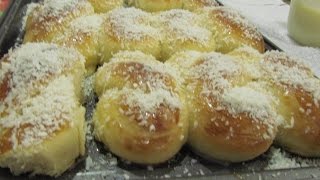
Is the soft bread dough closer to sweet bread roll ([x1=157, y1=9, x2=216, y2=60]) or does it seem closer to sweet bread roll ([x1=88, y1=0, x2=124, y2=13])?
sweet bread roll ([x1=157, y1=9, x2=216, y2=60])

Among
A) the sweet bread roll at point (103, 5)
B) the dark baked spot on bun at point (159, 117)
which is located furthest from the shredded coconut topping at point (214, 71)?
the sweet bread roll at point (103, 5)

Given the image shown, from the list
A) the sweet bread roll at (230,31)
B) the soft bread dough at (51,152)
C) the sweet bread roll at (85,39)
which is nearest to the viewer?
the soft bread dough at (51,152)

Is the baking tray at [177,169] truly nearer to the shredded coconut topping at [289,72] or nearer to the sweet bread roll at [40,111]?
the sweet bread roll at [40,111]

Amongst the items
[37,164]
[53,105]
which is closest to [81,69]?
[53,105]

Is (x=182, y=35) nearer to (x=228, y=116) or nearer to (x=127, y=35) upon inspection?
(x=127, y=35)

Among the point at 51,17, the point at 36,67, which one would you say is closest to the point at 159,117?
the point at 36,67
